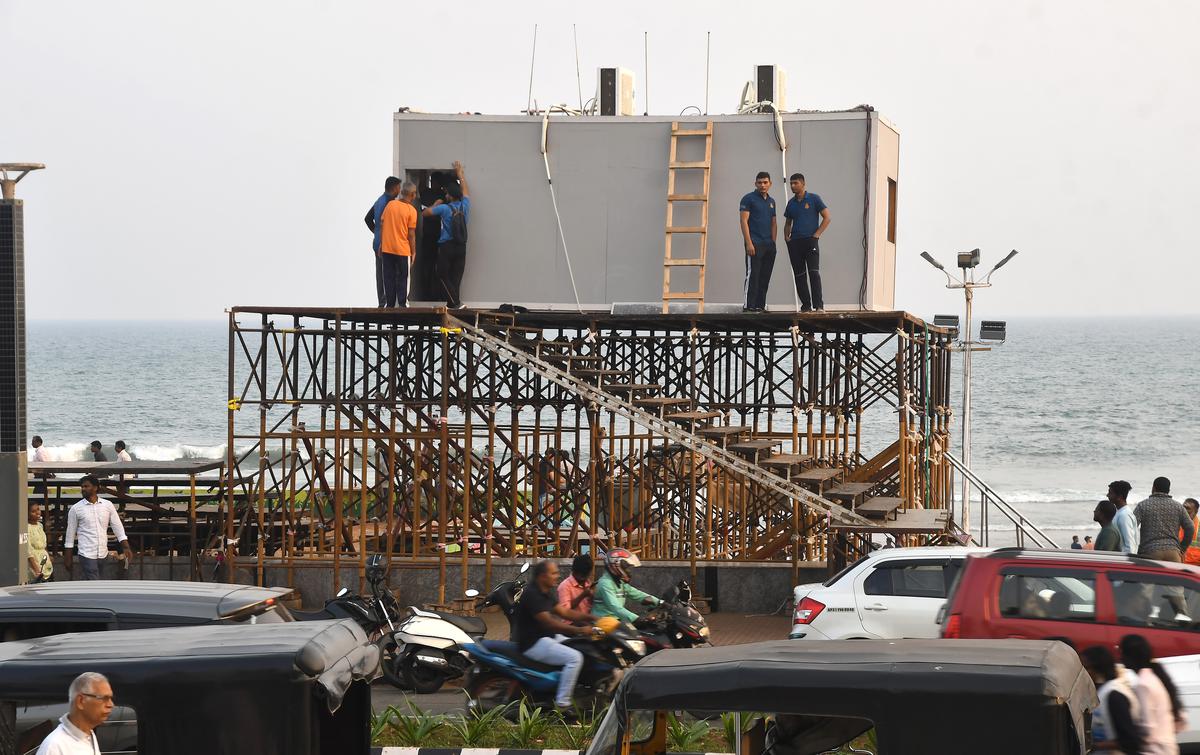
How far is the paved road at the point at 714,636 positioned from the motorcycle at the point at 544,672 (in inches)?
26.8

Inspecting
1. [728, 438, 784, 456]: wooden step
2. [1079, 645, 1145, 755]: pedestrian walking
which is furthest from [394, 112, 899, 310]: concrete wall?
[1079, 645, 1145, 755]: pedestrian walking

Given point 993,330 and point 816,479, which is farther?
point 993,330

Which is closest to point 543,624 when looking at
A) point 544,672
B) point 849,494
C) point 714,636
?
point 544,672

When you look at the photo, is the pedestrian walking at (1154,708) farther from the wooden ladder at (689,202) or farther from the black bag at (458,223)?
the black bag at (458,223)

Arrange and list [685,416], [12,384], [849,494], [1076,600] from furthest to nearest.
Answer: [685,416]
[849,494]
[12,384]
[1076,600]

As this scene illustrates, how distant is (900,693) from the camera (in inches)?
300

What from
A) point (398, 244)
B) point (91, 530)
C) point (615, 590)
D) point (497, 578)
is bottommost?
point (497, 578)

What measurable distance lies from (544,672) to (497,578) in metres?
8.90

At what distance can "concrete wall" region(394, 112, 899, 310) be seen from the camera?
24016 mm

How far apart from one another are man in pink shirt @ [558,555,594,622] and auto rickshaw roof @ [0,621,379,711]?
5.19 metres

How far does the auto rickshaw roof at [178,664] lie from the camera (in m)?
8.28

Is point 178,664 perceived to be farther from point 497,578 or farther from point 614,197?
point 614,197

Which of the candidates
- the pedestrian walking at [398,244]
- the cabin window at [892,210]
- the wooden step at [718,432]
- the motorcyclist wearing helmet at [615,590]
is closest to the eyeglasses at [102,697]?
the motorcyclist wearing helmet at [615,590]

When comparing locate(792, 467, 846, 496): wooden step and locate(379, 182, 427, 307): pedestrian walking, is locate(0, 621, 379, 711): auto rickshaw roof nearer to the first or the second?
locate(792, 467, 846, 496): wooden step
